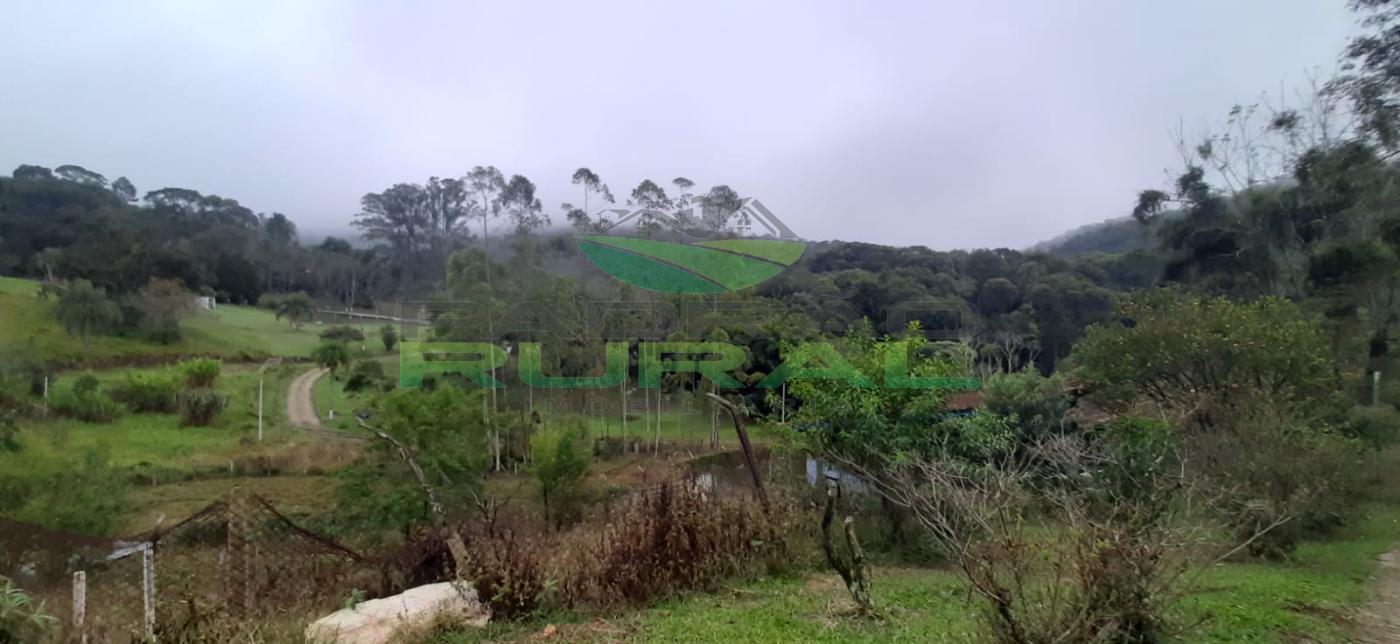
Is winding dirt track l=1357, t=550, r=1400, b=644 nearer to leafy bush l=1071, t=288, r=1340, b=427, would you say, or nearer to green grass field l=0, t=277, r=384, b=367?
leafy bush l=1071, t=288, r=1340, b=427

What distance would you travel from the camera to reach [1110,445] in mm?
6414

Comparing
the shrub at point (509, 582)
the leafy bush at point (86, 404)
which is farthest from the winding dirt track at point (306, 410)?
the shrub at point (509, 582)

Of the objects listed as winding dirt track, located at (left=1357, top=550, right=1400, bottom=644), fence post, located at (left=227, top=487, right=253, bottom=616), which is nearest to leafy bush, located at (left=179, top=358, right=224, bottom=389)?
fence post, located at (left=227, top=487, right=253, bottom=616)

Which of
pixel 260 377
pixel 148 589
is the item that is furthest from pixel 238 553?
pixel 260 377

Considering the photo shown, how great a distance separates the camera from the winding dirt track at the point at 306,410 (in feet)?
56.7

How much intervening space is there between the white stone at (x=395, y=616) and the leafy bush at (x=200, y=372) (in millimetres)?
18570

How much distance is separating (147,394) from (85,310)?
606 centimetres

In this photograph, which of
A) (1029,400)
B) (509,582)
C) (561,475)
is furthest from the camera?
(561,475)

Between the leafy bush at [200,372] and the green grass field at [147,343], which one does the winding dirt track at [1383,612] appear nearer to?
the green grass field at [147,343]

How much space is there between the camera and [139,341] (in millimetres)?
22391

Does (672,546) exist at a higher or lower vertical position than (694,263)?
lower

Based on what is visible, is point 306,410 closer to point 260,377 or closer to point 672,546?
point 260,377

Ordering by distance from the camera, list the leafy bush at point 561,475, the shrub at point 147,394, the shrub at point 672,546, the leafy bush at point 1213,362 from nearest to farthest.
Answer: the shrub at point 672,546 < the leafy bush at point 1213,362 < the leafy bush at point 561,475 < the shrub at point 147,394

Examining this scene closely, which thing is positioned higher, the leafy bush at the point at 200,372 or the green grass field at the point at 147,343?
the green grass field at the point at 147,343
